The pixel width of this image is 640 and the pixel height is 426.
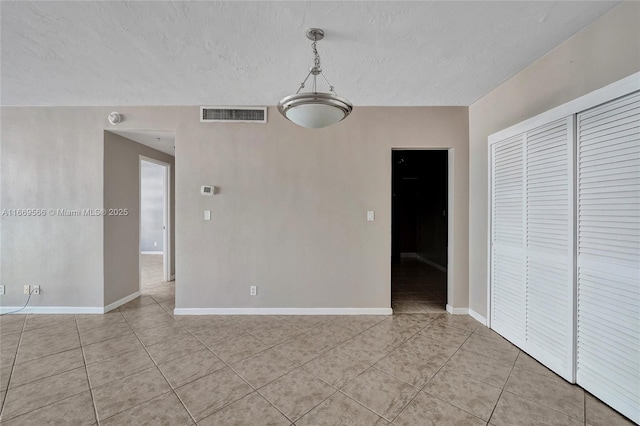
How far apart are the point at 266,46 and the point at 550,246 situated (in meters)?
2.93

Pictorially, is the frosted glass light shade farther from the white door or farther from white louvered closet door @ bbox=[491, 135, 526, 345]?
white louvered closet door @ bbox=[491, 135, 526, 345]

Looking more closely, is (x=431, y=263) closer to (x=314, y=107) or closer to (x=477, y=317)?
(x=477, y=317)

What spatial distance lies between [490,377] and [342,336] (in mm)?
1327

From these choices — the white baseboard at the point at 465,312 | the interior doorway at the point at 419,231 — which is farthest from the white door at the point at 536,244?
the interior doorway at the point at 419,231

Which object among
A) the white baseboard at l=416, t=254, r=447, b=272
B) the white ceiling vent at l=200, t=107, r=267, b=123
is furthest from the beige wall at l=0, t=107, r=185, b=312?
the white baseboard at l=416, t=254, r=447, b=272

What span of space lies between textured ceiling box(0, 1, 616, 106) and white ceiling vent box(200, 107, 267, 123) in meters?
0.27

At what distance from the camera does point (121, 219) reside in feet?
12.0

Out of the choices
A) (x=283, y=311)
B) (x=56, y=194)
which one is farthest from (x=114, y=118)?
(x=283, y=311)

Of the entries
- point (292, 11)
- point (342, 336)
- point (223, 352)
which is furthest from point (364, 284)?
point (292, 11)

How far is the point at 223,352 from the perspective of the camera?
2.41m

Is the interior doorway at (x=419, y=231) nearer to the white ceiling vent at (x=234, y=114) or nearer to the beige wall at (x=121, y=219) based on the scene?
the white ceiling vent at (x=234, y=114)

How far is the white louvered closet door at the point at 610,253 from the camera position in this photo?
162 cm

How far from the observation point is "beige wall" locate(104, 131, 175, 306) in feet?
11.2

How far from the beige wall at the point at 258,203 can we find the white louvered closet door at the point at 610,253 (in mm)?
1389
